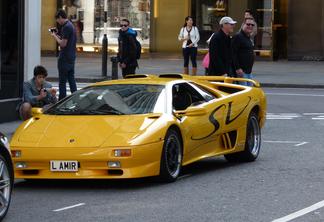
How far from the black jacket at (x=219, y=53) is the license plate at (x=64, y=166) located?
20.5 feet

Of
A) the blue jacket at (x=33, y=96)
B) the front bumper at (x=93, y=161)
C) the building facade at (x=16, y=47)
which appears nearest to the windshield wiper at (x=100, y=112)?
the front bumper at (x=93, y=161)

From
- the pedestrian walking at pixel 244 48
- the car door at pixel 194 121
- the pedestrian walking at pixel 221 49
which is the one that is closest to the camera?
the car door at pixel 194 121

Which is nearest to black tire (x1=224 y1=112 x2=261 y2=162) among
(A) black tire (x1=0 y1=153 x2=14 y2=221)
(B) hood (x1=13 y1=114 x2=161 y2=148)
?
(B) hood (x1=13 y1=114 x2=161 y2=148)

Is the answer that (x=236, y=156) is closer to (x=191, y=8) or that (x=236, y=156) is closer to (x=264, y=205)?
(x=264, y=205)

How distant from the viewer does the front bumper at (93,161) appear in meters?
10.0

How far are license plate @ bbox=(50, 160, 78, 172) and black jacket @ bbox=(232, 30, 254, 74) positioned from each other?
6984 mm

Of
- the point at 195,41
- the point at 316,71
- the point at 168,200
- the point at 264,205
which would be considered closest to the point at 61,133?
the point at 168,200

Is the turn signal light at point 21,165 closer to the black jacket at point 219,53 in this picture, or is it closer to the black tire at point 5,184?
the black tire at point 5,184

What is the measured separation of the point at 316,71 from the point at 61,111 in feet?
68.7

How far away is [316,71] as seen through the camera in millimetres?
31188

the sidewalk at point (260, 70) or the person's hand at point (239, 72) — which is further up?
the person's hand at point (239, 72)

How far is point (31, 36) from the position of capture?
17625 millimetres

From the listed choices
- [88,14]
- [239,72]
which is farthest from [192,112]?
[88,14]

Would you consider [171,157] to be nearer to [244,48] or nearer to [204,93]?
[204,93]
